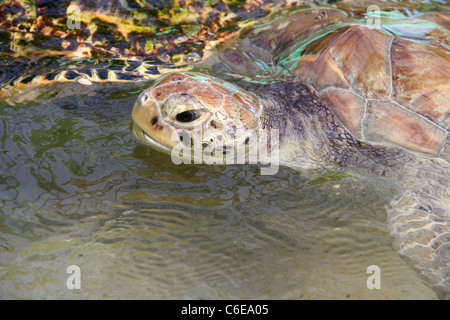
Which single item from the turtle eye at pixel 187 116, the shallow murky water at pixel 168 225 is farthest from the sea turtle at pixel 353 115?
the shallow murky water at pixel 168 225

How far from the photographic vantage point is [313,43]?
10.8ft

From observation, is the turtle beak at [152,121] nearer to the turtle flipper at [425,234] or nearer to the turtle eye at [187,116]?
the turtle eye at [187,116]

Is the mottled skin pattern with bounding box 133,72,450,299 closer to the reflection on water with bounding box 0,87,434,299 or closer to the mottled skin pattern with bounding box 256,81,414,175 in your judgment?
the mottled skin pattern with bounding box 256,81,414,175

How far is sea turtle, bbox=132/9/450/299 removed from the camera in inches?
104

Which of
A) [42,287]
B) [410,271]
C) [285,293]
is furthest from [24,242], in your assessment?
[410,271]

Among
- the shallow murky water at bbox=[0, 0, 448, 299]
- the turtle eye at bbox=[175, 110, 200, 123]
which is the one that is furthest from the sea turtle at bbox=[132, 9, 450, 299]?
the shallow murky water at bbox=[0, 0, 448, 299]

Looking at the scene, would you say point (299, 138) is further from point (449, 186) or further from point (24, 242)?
point (24, 242)

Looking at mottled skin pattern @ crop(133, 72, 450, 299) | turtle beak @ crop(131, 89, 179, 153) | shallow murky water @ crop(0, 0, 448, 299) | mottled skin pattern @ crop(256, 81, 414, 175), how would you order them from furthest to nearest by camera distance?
1. mottled skin pattern @ crop(256, 81, 414, 175)
2. turtle beak @ crop(131, 89, 179, 153)
3. mottled skin pattern @ crop(133, 72, 450, 299)
4. shallow murky water @ crop(0, 0, 448, 299)

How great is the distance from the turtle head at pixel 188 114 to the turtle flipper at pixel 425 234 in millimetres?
1138

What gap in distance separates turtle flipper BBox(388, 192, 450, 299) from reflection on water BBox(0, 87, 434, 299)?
0.08 meters

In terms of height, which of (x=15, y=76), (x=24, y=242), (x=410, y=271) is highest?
(x=15, y=76)

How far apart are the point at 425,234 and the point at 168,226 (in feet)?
5.12

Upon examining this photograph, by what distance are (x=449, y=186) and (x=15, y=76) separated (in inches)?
135
